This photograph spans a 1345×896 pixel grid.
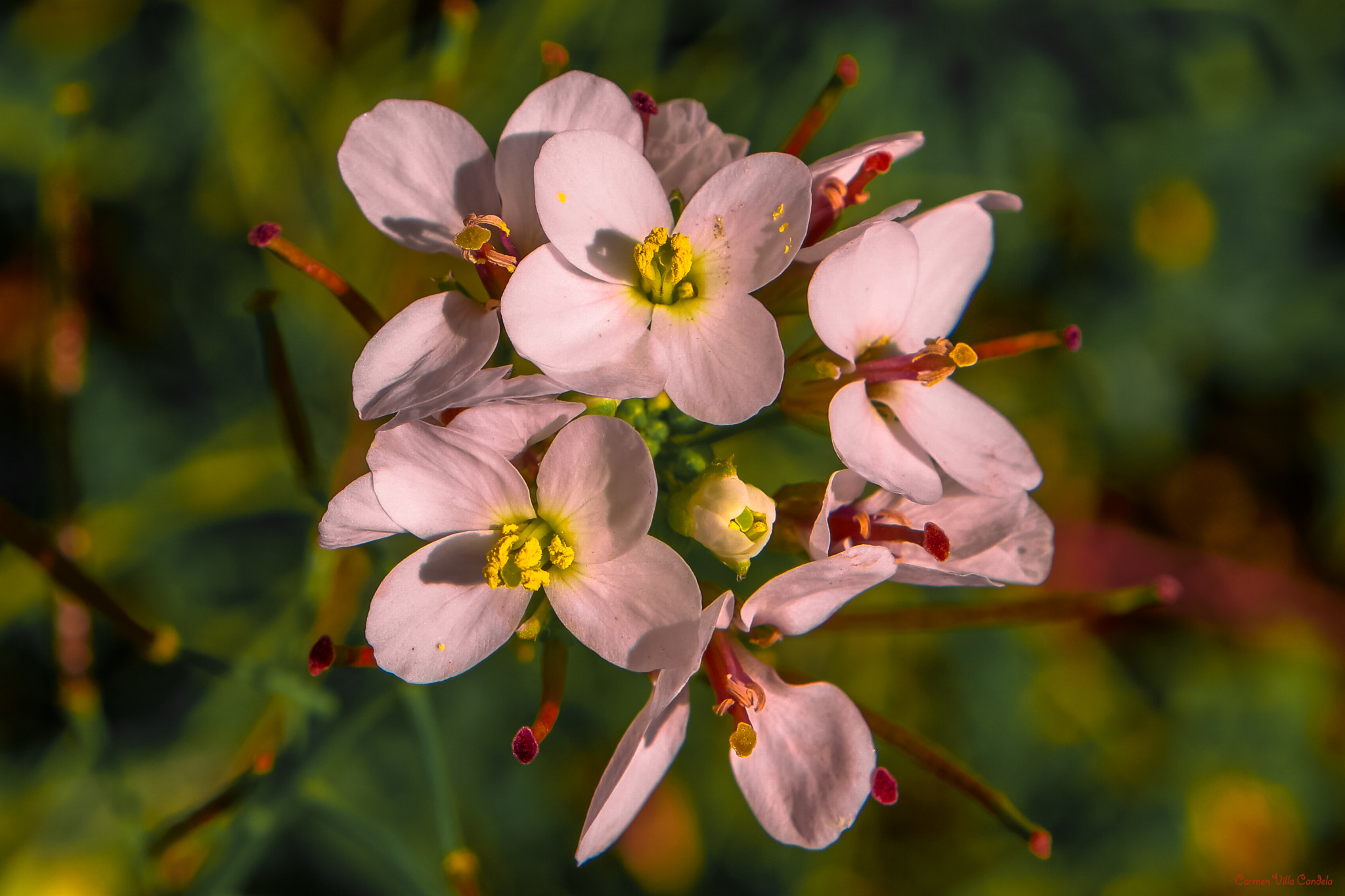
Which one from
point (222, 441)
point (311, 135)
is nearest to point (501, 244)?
point (222, 441)

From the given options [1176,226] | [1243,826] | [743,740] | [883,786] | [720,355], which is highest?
[720,355]

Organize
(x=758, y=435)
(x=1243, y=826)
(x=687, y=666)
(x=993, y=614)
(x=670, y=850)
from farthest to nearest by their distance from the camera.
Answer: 1. (x=1243, y=826)
2. (x=670, y=850)
3. (x=758, y=435)
4. (x=993, y=614)
5. (x=687, y=666)

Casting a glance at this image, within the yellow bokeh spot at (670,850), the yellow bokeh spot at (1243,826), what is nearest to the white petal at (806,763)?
the yellow bokeh spot at (670,850)

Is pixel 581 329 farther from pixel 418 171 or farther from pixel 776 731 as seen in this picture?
pixel 776 731

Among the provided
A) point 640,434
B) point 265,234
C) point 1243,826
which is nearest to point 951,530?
point 640,434

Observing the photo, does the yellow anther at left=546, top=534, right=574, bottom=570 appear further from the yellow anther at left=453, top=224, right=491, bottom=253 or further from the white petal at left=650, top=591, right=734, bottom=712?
the yellow anther at left=453, top=224, right=491, bottom=253

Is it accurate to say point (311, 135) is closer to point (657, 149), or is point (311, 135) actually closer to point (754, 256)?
point (657, 149)
